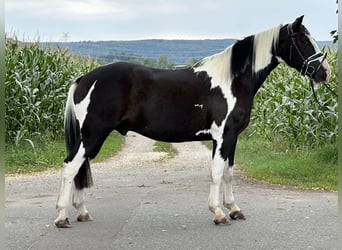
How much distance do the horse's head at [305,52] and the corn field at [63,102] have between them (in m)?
3.78

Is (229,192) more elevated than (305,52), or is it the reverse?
(305,52)

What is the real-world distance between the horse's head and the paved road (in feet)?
5.53

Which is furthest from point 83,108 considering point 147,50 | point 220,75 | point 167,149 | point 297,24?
→ point 147,50

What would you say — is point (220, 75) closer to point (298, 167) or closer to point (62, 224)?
point (62, 224)

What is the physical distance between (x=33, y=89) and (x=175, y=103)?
7.72m

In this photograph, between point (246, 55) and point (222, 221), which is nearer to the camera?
point (222, 221)

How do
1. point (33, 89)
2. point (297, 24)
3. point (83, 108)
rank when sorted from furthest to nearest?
1. point (33, 89)
2. point (297, 24)
3. point (83, 108)

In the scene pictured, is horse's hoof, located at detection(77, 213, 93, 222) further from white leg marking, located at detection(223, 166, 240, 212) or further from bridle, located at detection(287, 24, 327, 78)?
bridle, located at detection(287, 24, 327, 78)

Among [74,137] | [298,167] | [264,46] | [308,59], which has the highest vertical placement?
[264,46]

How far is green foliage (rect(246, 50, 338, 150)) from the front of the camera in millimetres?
10633

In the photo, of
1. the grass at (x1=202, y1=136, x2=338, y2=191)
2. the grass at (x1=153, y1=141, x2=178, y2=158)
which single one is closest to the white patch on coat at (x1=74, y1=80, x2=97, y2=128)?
the grass at (x1=202, y1=136, x2=338, y2=191)

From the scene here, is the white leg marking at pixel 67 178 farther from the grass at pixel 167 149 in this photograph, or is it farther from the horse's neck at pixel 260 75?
the grass at pixel 167 149

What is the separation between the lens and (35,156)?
11469 millimetres

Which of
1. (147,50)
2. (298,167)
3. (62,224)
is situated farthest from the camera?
(147,50)
